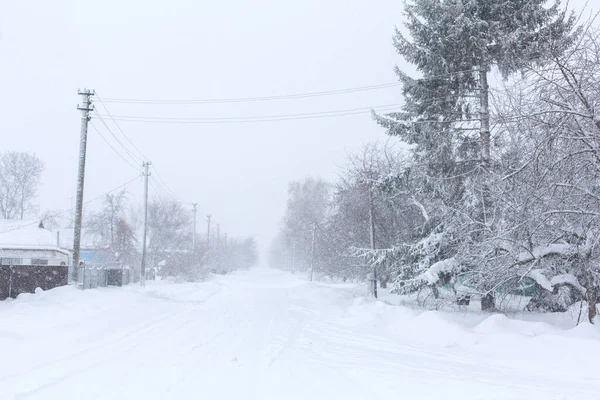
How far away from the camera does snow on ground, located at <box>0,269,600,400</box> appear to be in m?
6.75

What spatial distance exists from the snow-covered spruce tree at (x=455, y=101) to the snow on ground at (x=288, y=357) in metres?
2.57

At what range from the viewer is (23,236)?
39.4 m

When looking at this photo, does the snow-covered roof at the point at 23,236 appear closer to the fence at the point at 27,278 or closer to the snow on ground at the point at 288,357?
the fence at the point at 27,278

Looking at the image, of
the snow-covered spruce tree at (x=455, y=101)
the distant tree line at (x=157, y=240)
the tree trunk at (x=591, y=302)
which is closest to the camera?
the tree trunk at (x=591, y=302)

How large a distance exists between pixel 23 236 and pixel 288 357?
36.6m

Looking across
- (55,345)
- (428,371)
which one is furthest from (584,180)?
(55,345)

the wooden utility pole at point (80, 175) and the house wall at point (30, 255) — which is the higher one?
the wooden utility pole at point (80, 175)

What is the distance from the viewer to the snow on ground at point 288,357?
6.75m

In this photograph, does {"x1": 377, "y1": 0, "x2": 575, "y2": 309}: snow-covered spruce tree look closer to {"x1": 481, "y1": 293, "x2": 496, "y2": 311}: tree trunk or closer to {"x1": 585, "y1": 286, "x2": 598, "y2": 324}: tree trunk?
Result: {"x1": 481, "y1": 293, "x2": 496, "y2": 311}: tree trunk

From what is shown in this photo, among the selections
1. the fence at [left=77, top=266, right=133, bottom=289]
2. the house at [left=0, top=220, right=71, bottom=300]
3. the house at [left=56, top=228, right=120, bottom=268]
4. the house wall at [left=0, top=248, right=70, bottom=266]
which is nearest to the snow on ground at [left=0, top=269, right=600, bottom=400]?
the fence at [left=77, top=266, right=133, bottom=289]

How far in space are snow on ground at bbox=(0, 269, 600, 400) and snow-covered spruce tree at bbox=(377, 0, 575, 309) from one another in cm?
257

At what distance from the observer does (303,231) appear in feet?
191

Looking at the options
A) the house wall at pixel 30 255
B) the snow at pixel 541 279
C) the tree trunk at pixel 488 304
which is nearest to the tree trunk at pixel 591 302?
the snow at pixel 541 279

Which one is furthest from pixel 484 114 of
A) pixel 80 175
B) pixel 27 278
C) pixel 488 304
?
pixel 27 278
